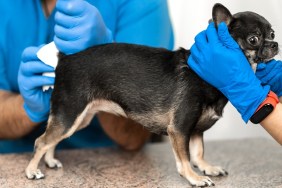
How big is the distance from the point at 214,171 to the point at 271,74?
0.32 meters

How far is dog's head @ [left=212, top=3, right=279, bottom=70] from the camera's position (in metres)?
1.15

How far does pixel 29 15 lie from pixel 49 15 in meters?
0.07

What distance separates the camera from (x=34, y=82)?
141cm

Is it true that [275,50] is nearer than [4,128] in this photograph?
Yes

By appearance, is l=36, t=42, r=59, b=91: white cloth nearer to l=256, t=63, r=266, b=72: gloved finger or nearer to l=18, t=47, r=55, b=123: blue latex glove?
l=18, t=47, r=55, b=123: blue latex glove

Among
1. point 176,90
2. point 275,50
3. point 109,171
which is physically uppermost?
point 275,50

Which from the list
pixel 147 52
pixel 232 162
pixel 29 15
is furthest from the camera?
pixel 29 15

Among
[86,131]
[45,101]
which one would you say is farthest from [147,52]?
[86,131]

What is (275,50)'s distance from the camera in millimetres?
1156

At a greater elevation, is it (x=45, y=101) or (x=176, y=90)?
(x=176, y=90)

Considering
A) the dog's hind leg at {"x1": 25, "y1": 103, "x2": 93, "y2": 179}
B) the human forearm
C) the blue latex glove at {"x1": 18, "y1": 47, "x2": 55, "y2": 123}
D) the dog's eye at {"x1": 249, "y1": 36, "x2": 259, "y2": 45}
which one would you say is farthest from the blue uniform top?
the dog's eye at {"x1": 249, "y1": 36, "x2": 259, "y2": 45}

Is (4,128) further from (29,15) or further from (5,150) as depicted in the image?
Result: (29,15)

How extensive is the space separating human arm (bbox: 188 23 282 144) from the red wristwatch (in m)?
0.01

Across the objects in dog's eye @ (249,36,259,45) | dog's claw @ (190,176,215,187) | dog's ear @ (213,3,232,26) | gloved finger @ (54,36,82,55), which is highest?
dog's ear @ (213,3,232,26)
